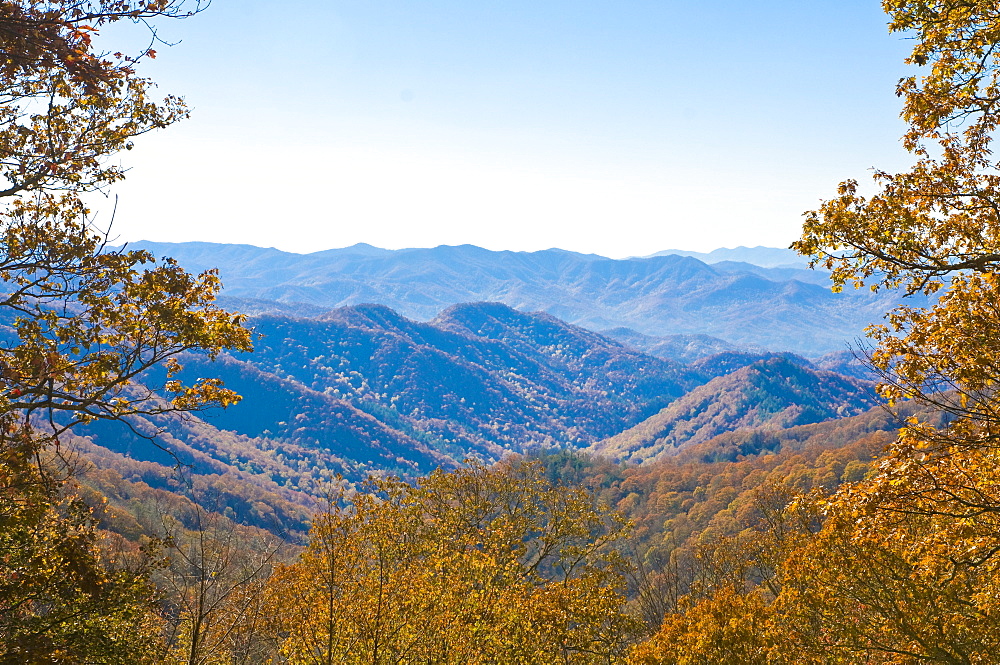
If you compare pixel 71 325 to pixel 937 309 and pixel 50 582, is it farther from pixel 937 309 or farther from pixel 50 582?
pixel 937 309

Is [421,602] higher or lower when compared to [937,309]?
lower

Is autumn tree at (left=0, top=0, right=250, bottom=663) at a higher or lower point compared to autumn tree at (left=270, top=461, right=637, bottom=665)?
higher

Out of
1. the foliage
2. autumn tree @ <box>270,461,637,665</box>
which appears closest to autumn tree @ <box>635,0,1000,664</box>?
autumn tree @ <box>270,461,637,665</box>

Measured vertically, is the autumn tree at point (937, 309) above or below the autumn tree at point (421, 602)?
above

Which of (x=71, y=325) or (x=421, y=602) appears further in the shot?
(x=421, y=602)

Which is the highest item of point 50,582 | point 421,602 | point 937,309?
point 937,309

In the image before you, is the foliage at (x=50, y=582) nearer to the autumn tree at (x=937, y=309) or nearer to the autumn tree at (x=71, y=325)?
the autumn tree at (x=71, y=325)

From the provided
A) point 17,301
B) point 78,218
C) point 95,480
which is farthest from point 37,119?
point 95,480

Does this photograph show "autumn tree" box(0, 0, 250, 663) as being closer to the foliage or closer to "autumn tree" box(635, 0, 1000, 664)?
the foliage

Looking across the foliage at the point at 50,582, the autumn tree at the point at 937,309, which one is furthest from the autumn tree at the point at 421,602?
the autumn tree at the point at 937,309

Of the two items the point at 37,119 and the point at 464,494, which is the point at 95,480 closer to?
the point at 464,494

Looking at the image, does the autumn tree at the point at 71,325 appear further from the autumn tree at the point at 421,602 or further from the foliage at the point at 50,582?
the autumn tree at the point at 421,602

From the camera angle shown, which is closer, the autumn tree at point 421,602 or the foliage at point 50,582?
the foliage at point 50,582

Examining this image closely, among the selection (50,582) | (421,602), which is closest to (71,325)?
(50,582)
